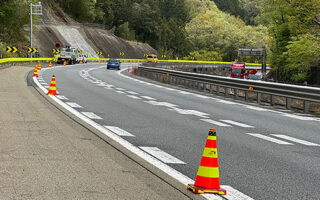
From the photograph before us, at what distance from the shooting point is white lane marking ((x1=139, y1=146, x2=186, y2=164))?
734 centimetres

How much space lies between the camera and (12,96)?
1677 cm

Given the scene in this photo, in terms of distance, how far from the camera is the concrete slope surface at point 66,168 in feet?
17.5

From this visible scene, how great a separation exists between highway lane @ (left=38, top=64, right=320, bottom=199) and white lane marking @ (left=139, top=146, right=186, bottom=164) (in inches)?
5.0

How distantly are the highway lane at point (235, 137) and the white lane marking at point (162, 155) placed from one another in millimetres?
127

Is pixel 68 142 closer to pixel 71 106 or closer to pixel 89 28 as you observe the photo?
pixel 71 106

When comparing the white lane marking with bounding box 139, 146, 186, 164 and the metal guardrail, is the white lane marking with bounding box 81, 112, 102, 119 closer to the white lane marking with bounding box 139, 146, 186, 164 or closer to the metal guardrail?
the white lane marking with bounding box 139, 146, 186, 164

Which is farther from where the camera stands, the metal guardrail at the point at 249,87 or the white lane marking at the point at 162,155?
the metal guardrail at the point at 249,87

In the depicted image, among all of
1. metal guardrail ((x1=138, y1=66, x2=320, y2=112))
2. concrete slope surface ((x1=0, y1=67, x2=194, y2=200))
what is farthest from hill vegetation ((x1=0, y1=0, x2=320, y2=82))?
concrete slope surface ((x1=0, y1=67, x2=194, y2=200))

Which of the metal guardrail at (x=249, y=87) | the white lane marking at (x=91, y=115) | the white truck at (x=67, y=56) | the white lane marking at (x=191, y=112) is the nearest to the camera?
the white lane marking at (x=91, y=115)

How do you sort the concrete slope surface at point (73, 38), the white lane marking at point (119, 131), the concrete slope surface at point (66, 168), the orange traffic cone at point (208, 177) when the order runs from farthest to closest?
the concrete slope surface at point (73, 38)
the white lane marking at point (119, 131)
the orange traffic cone at point (208, 177)
the concrete slope surface at point (66, 168)

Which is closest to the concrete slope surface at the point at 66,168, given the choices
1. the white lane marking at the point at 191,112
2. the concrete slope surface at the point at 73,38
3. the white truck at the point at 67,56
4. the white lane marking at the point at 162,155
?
the white lane marking at the point at 162,155

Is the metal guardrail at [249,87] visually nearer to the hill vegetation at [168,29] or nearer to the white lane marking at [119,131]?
the white lane marking at [119,131]

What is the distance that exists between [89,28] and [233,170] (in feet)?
339

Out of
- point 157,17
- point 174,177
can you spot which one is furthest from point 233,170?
point 157,17
